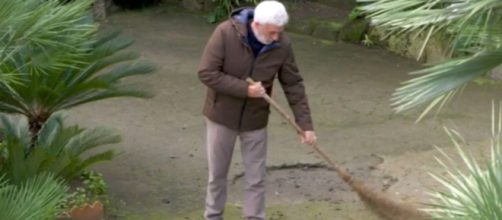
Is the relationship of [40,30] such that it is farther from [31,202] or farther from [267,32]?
[267,32]

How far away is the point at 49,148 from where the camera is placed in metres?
6.80

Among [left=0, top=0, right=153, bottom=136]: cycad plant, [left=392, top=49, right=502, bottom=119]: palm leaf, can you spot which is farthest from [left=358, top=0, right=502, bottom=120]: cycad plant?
[left=0, top=0, right=153, bottom=136]: cycad plant

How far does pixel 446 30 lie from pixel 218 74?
2838 mm

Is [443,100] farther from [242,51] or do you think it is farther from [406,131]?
[406,131]

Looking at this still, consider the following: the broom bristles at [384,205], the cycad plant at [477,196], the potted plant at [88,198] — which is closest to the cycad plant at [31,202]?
the cycad plant at [477,196]

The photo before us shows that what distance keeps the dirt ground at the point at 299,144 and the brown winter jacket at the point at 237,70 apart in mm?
1016

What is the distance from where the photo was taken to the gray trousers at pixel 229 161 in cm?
617

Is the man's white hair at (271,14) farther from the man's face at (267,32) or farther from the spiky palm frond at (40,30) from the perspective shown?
the spiky palm frond at (40,30)

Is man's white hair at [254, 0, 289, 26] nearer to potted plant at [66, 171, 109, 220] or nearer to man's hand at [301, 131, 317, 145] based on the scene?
man's hand at [301, 131, 317, 145]

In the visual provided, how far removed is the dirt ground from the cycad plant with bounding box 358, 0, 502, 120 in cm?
370

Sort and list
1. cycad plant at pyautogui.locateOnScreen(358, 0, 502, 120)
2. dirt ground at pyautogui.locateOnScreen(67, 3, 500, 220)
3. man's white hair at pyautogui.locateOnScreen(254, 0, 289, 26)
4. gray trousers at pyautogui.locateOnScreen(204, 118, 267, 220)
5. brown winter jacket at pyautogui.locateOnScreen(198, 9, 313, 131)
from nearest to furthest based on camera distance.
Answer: cycad plant at pyautogui.locateOnScreen(358, 0, 502, 120)
man's white hair at pyautogui.locateOnScreen(254, 0, 289, 26)
brown winter jacket at pyautogui.locateOnScreen(198, 9, 313, 131)
gray trousers at pyautogui.locateOnScreen(204, 118, 267, 220)
dirt ground at pyautogui.locateOnScreen(67, 3, 500, 220)

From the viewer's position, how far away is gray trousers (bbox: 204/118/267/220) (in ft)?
20.2

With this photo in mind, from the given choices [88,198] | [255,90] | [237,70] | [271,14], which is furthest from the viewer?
[88,198]

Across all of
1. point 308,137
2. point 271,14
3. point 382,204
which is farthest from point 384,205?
point 271,14
